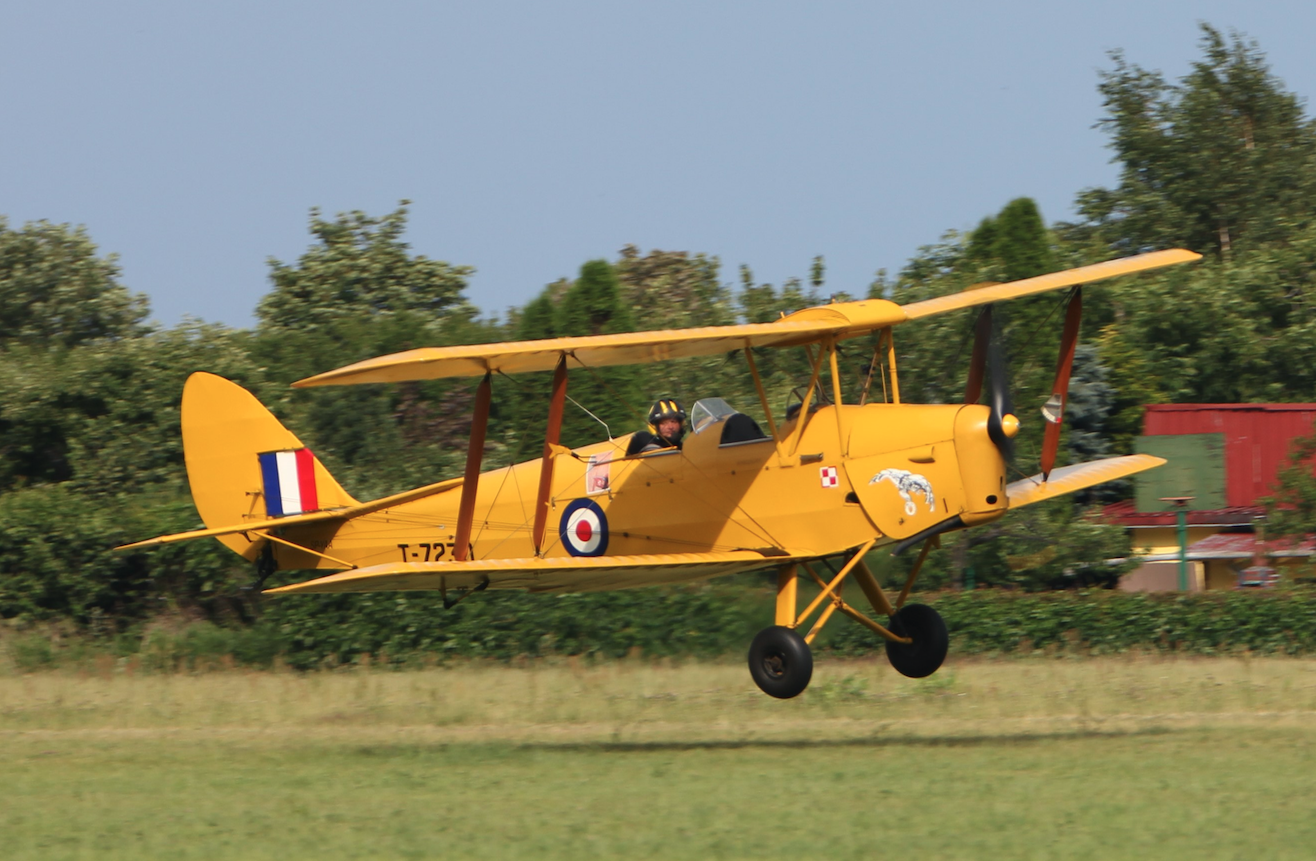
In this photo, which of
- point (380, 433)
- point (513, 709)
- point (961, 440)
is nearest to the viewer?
point (961, 440)

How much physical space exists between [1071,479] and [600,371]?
41.8 feet

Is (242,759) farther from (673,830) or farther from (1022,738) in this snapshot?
(1022,738)

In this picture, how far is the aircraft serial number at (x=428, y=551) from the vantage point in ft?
43.3

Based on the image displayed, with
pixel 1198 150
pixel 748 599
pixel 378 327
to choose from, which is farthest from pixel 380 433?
pixel 1198 150

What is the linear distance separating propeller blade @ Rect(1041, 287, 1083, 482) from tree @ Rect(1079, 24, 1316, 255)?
99.7 feet

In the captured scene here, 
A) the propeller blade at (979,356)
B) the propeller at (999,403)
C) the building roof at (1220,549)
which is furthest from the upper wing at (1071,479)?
the building roof at (1220,549)

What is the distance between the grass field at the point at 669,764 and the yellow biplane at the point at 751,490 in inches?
48.9

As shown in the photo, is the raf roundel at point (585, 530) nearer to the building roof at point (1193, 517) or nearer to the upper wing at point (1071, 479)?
the upper wing at point (1071, 479)

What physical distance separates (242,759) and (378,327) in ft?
63.1

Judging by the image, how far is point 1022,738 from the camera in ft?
38.2

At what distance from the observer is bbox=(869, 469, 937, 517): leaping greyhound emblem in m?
10.8

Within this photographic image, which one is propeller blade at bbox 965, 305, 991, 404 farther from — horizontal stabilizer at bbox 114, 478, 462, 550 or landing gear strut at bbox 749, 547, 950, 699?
horizontal stabilizer at bbox 114, 478, 462, 550

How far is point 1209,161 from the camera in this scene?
42.3 metres

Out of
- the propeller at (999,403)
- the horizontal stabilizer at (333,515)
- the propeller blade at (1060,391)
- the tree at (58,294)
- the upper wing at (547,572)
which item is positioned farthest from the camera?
the tree at (58,294)
